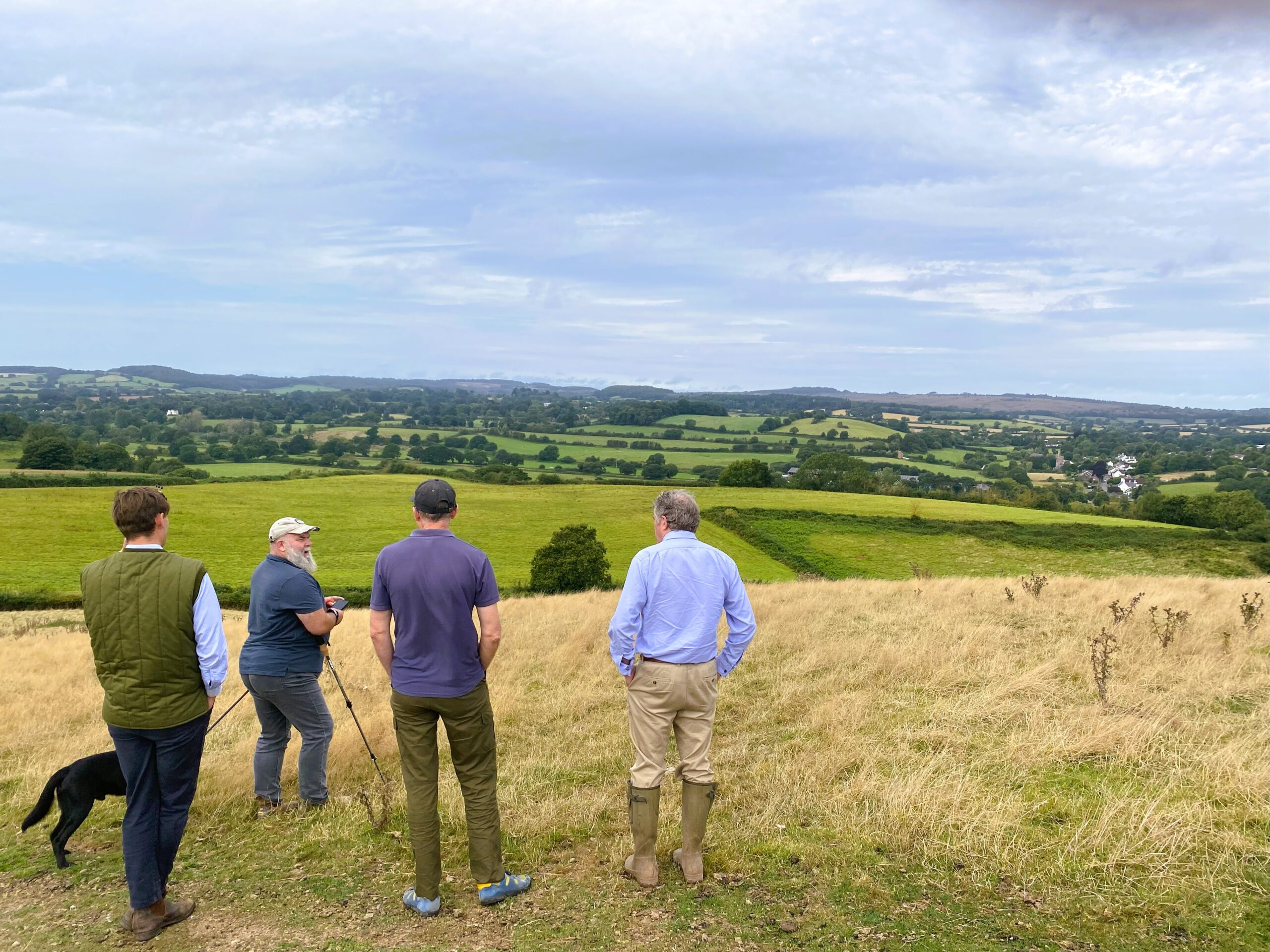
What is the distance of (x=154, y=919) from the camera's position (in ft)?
13.9

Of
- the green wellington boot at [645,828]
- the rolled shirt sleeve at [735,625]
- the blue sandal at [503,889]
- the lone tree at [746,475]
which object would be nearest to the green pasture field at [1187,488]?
the lone tree at [746,475]

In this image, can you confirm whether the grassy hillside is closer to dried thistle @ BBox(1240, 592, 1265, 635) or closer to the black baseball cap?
dried thistle @ BBox(1240, 592, 1265, 635)

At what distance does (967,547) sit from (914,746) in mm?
49000

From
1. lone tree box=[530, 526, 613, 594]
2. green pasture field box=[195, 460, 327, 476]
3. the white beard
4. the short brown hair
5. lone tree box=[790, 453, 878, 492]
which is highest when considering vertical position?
the short brown hair

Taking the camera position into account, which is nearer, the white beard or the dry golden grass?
the dry golden grass

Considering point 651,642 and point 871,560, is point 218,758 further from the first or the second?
point 871,560

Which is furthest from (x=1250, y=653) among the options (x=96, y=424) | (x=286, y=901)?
(x=96, y=424)

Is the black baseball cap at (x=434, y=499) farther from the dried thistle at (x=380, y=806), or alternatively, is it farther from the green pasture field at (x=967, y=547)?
the green pasture field at (x=967, y=547)

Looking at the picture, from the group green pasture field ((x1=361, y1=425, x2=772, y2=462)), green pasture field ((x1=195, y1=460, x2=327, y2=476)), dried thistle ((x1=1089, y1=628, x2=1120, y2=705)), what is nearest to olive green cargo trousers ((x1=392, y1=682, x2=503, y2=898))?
dried thistle ((x1=1089, y1=628, x2=1120, y2=705))

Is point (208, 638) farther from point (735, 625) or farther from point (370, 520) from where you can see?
point (370, 520)

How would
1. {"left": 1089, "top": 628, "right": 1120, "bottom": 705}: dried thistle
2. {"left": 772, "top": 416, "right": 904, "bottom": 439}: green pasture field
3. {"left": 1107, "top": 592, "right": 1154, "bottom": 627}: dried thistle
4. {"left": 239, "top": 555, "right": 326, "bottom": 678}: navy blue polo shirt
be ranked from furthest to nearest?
{"left": 772, "top": 416, "right": 904, "bottom": 439}: green pasture field → {"left": 1107, "top": 592, "right": 1154, "bottom": 627}: dried thistle → {"left": 1089, "top": 628, "right": 1120, "bottom": 705}: dried thistle → {"left": 239, "top": 555, "right": 326, "bottom": 678}: navy blue polo shirt

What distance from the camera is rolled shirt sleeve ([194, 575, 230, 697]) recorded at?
4.30 metres

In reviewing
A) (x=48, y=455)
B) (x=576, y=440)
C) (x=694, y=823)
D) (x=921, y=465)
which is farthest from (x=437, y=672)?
(x=576, y=440)

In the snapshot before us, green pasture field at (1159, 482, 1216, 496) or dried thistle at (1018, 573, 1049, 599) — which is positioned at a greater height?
dried thistle at (1018, 573, 1049, 599)
